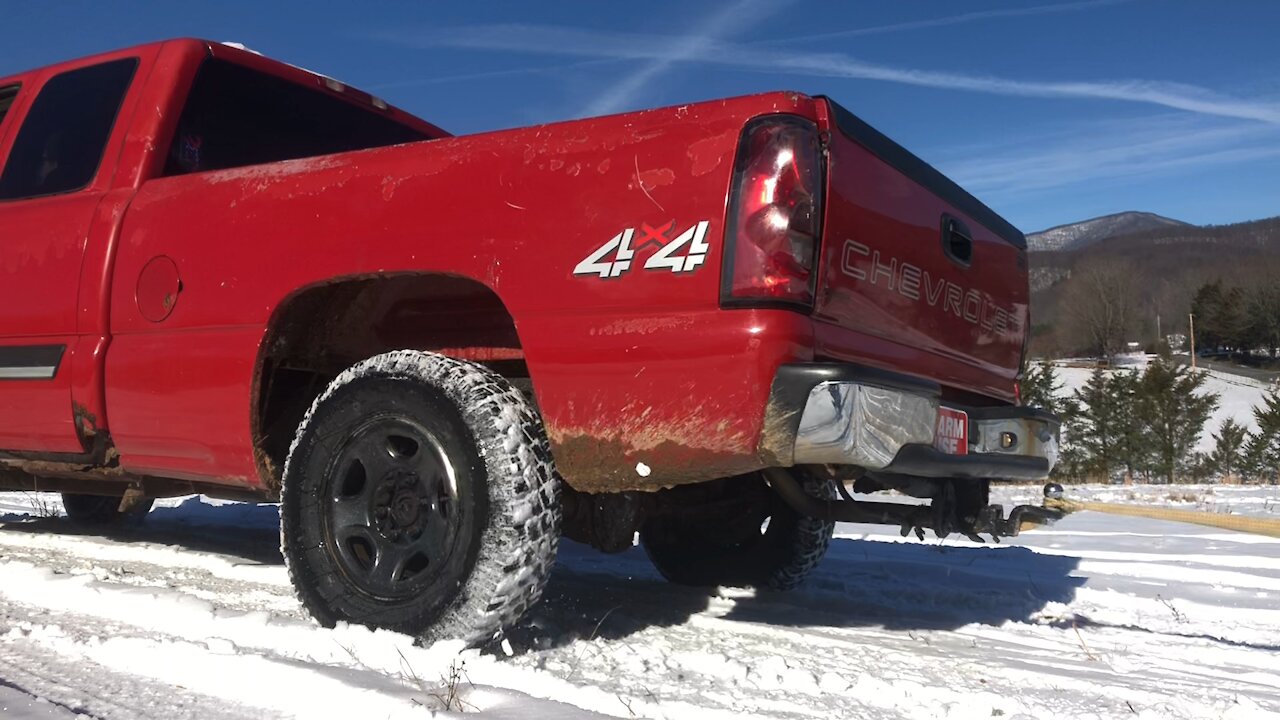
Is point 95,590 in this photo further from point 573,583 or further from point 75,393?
point 573,583

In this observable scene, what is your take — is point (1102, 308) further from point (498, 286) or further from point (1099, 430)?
point (498, 286)

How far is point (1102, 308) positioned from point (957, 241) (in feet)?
307

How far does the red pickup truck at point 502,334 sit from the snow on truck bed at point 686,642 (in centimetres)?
28

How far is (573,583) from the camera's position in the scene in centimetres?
403

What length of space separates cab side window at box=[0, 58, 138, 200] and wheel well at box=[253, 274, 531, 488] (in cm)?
132

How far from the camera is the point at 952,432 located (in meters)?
2.75

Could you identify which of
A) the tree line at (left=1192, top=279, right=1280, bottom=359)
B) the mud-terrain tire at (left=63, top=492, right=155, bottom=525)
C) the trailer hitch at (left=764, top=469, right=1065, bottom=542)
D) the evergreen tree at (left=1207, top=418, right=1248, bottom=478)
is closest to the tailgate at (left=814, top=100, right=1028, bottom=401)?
the trailer hitch at (left=764, top=469, right=1065, bottom=542)

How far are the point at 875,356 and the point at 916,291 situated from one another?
315 millimetres

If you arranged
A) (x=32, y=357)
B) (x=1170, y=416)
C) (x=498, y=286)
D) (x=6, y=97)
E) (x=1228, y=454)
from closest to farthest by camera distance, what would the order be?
(x=498, y=286) → (x=32, y=357) → (x=6, y=97) → (x=1228, y=454) → (x=1170, y=416)

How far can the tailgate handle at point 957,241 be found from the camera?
9.85 feet

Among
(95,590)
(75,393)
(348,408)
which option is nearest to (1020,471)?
(348,408)

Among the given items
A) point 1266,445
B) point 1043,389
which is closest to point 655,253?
point 1266,445

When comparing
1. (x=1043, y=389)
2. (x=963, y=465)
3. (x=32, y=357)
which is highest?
(x=1043, y=389)

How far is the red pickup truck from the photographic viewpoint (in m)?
2.36
